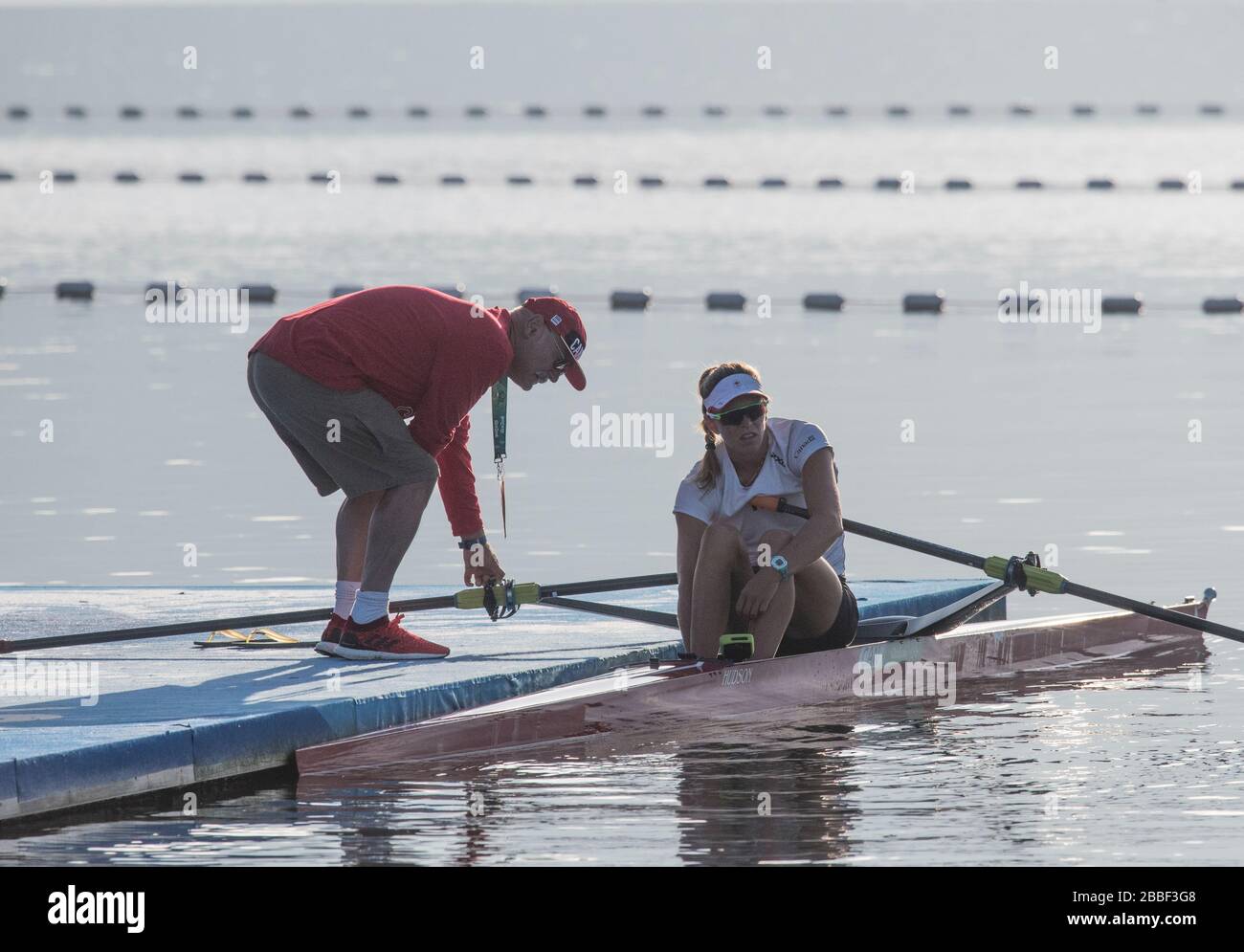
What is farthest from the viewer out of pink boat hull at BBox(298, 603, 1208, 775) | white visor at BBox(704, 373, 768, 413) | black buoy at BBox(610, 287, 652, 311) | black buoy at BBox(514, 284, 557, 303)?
black buoy at BBox(610, 287, 652, 311)

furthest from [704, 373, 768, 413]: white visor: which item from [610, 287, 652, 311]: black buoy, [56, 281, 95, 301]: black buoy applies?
[56, 281, 95, 301]: black buoy

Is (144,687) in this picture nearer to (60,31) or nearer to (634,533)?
(634,533)

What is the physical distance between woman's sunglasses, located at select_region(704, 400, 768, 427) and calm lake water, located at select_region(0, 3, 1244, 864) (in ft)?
3.76

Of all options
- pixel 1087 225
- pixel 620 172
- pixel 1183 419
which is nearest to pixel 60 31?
pixel 620 172

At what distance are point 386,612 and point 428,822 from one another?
1481mm

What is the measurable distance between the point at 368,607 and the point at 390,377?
2.77 ft

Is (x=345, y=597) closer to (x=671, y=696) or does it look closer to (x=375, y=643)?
(x=375, y=643)

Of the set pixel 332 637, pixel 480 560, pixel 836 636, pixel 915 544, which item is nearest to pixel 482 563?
pixel 480 560

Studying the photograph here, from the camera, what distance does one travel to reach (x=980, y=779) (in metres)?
8.66

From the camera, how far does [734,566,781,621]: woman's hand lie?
9102 millimetres

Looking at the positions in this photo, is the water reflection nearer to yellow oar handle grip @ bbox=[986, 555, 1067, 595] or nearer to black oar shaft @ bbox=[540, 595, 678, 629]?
yellow oar handle grip @ bbox=[986, 555, 1067, 595]

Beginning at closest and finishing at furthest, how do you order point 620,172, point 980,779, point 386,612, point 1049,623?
point 980,779 → point 386,612 → point 1049,623 → point 620,172

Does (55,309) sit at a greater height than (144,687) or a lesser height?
greater

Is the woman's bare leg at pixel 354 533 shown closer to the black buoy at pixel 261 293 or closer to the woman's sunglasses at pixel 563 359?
the woman's sunglasses at pixel 563 359
